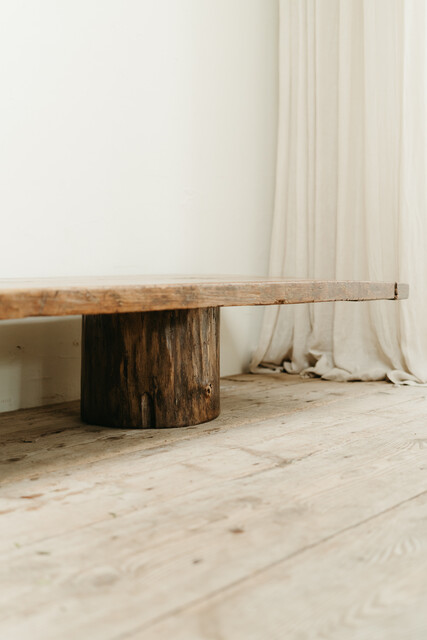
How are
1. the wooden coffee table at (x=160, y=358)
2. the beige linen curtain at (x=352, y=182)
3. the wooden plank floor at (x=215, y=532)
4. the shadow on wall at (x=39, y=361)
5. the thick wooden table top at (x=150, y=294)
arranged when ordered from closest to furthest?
the wooden plank floor at (x=215, y=532), the thick wooden table top at (x=150, y=294), the wooden coffee table at (x=160, y=358), the shadow on wall at (x=39, y=361), the beige linen curtain at (x=352, y=182)

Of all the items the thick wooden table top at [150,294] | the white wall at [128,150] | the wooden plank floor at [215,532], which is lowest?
the wooden plank floor at [215,532]

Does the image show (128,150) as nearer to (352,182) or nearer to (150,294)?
(352,182)

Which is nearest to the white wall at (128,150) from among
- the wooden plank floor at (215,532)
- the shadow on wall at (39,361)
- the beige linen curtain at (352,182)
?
the shadow on wall at (39,361)

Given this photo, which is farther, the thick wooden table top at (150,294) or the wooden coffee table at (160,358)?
the wooden coffee table at (160,358)

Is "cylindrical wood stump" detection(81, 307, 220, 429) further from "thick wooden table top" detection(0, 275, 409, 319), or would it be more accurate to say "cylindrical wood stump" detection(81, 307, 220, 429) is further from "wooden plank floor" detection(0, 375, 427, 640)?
"thick wooden table top" detection(0, 275, 409, 319)

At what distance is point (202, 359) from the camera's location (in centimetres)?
168

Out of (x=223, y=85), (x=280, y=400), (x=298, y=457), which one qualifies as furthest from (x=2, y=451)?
(x=223, y=85)

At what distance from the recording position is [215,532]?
37.7 inches

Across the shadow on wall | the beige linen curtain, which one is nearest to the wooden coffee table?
the shadow on wall

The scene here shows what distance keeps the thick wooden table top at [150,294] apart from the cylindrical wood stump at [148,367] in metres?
0.24

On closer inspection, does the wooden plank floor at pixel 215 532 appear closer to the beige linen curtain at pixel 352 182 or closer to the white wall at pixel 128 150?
the white wall at pixel 128 150

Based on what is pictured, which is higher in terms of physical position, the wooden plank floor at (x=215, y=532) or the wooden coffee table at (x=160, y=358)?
the wooden coffee table at (x=160, y=358)

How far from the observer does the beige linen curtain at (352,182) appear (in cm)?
232

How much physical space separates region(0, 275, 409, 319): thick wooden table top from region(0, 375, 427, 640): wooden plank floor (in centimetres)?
32
